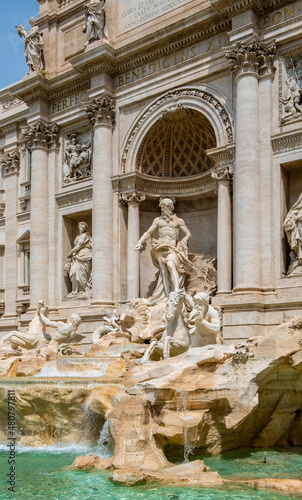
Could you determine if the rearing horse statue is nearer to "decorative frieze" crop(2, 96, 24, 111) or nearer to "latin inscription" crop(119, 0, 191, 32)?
"latin inscription" crop(119, 0, 191, 32)

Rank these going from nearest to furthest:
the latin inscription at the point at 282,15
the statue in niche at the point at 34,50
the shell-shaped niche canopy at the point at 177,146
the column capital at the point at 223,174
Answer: the latin inscription at the point at 282,15, the column capital at the point at 223,174, the shell-shaped niche canopy at the point at 177,146, the statue in niche at the point at 34,50

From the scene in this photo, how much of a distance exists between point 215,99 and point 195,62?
4.78 feet

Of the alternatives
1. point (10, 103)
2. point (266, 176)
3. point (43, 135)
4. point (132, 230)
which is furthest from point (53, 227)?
point (266, 176)

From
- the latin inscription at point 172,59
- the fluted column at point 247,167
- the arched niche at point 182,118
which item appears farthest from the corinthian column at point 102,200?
the fluted column at point 247,167

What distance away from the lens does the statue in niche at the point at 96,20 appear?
19828mm

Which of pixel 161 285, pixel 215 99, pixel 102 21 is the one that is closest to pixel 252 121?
pixel 215 99

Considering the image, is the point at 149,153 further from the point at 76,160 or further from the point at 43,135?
the point at 43,135

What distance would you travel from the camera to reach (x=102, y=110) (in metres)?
19.4

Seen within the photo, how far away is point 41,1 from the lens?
22.9 meters

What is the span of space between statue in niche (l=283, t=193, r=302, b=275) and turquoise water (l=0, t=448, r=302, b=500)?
5804mm

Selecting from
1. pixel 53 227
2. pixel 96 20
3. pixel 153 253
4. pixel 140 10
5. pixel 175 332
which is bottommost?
pixel 175 332

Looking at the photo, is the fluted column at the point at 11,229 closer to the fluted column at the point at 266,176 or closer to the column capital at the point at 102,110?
the column capital at the point at 102,110

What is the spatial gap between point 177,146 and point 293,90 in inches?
194

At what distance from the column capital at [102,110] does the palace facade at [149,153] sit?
4 cm
